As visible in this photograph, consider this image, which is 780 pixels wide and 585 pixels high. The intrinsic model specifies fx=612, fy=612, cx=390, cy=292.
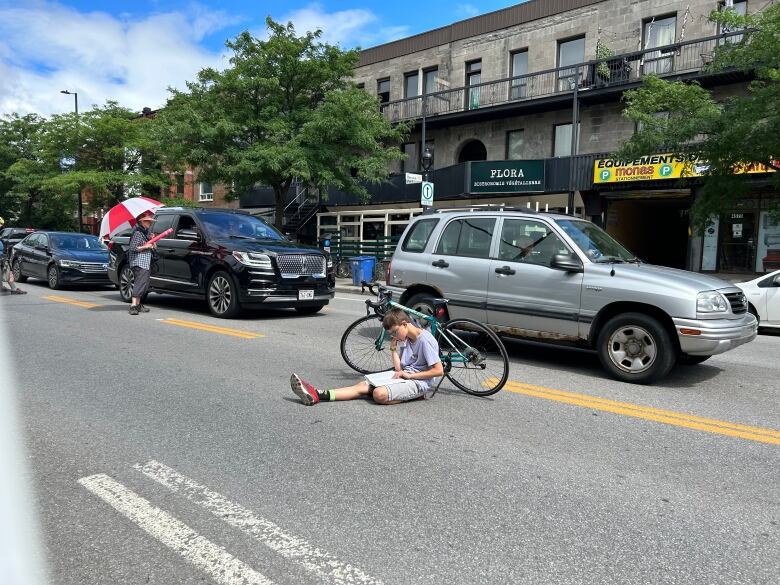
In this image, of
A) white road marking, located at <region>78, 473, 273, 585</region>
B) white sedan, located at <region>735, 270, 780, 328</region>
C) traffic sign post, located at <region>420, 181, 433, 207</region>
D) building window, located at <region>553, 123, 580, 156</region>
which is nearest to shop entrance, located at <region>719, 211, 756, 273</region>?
building window, located at <region>553, 123, 580, 156</region>

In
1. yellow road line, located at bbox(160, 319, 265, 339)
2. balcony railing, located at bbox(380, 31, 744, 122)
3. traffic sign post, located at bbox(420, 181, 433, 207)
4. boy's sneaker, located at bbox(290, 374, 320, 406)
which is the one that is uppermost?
balcony railing, located at bbox(380, 31, 744, 122)

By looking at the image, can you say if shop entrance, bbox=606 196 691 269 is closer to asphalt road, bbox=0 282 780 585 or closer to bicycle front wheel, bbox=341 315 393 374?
asphalt road, bbox=0 282 780 585

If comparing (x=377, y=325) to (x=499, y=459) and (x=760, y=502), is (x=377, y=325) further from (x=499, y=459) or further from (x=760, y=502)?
(x=760, y=502)

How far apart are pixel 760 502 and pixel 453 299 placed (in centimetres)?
468

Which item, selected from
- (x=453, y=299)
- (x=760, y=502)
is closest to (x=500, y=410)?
(x=760, y=502)

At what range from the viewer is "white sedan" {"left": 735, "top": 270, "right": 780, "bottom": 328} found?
34.9 feet

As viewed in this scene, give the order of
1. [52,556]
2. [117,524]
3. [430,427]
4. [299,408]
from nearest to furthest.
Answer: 1. [52,556]
2. [117,524]
3. [430,427]
4. [299,408]

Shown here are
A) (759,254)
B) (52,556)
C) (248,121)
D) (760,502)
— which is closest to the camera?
(52,556)

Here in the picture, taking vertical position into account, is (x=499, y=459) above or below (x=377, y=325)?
below

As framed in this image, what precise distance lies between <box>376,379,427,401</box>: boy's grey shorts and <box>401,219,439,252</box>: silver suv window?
328cm

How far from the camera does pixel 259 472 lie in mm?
3865

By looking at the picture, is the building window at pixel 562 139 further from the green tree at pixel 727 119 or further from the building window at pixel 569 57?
the green tree at pixel 727 119

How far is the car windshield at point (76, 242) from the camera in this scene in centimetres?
1684

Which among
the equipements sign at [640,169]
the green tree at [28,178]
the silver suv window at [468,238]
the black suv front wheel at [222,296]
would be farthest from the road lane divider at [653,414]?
the green tree at [28,178]
